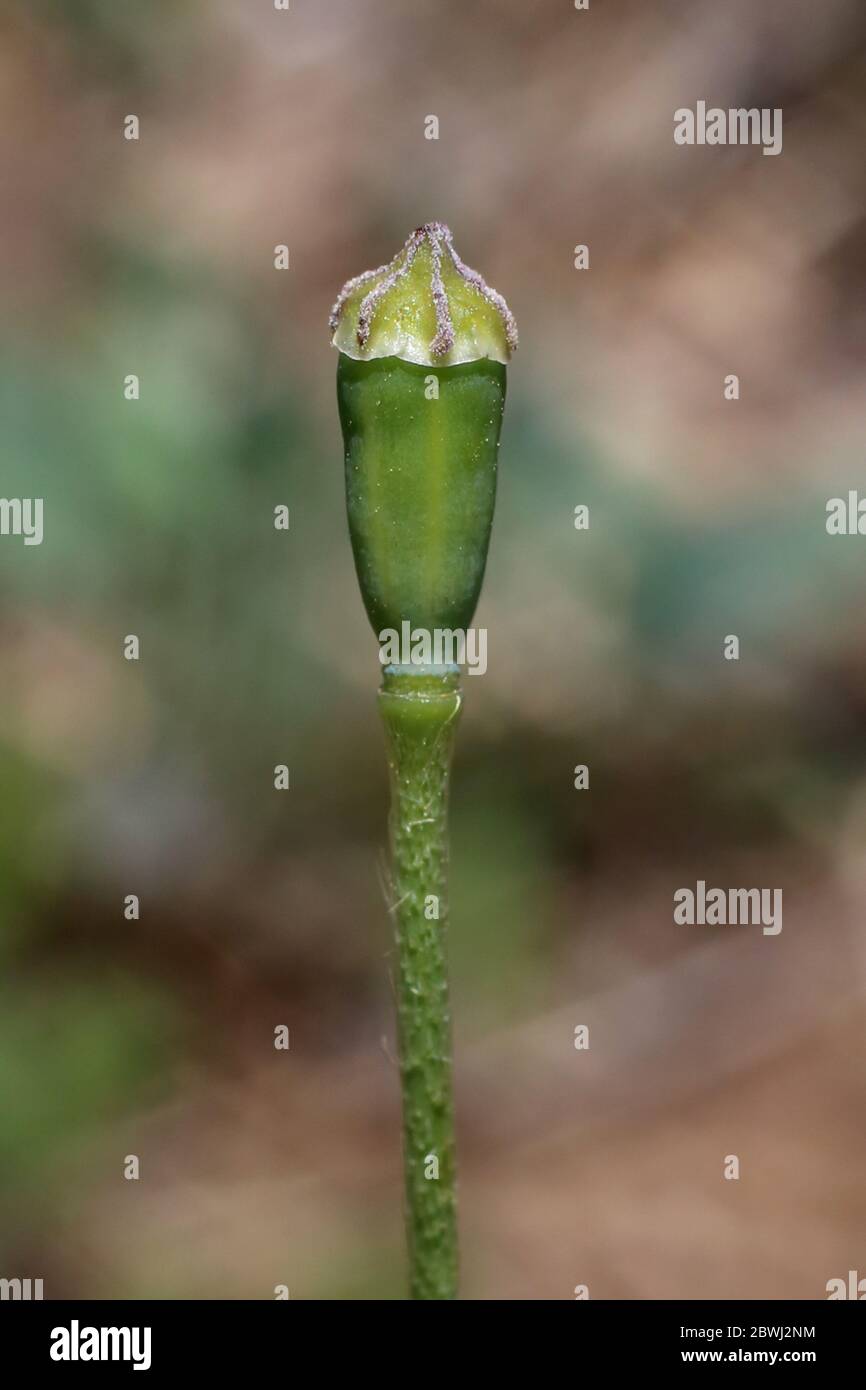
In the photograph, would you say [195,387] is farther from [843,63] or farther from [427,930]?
[427,930]

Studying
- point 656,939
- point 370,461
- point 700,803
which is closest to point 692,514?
point 700,803

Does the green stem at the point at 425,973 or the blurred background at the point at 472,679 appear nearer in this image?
the green stem at the point at 425,973

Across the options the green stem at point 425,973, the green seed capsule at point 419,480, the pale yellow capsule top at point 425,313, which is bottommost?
the green stem at point 425,973

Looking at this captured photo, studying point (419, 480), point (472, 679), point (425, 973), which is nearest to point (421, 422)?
point (419, 480)

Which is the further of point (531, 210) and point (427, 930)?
point (531, 210)

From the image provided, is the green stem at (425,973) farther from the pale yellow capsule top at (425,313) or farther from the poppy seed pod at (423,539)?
the pale yellow capsule top at (425,313)

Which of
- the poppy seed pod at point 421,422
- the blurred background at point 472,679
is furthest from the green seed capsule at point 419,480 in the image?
the blurred background at point 472,679

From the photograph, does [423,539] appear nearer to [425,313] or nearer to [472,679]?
[425,313]
